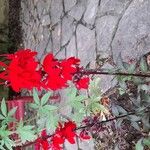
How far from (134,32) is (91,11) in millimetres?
740

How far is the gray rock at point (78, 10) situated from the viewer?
11.2ft

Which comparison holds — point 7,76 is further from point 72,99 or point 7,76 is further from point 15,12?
point 15,12

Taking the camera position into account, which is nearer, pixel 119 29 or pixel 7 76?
pixel 7 76

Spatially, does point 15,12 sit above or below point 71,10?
above

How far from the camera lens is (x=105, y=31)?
298cm

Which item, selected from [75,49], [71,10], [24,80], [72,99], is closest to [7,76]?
[24,80]

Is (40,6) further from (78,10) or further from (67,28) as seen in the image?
(78,10)

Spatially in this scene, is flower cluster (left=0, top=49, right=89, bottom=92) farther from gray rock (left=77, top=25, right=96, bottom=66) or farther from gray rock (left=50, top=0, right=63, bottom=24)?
gray rock (left=50, top=0, right=63, bottom=24)

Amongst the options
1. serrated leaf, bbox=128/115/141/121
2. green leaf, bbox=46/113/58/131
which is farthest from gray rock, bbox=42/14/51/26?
serrated leaf, bbox=128/115/141/121

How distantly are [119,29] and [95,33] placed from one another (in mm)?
391

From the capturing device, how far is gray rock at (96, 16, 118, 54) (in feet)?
9.48

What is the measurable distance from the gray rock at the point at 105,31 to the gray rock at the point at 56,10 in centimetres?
91

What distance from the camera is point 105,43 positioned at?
294 cm

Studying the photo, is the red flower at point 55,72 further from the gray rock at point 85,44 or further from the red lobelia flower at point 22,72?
the gray rock at point 85,44
